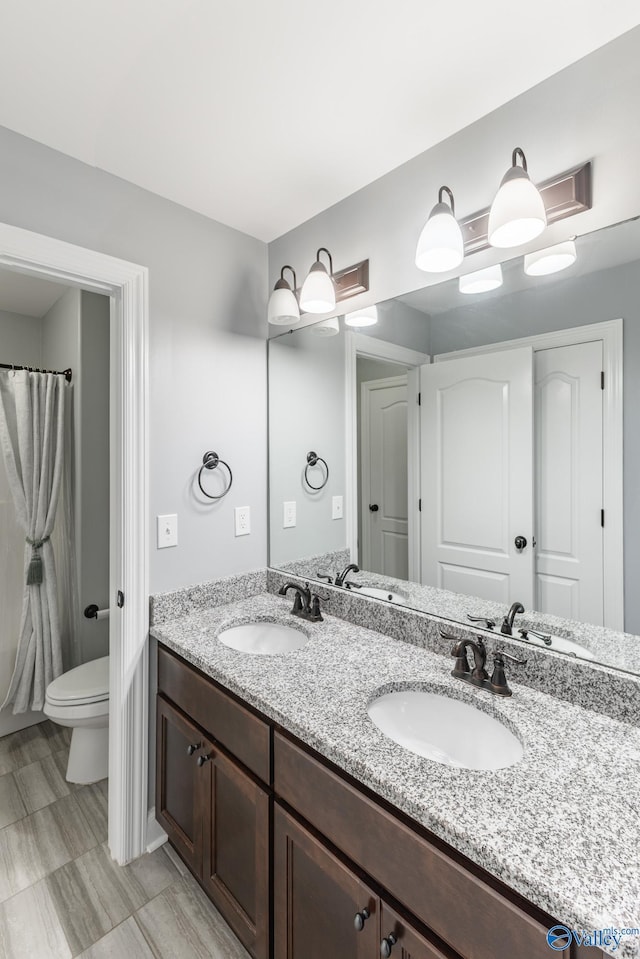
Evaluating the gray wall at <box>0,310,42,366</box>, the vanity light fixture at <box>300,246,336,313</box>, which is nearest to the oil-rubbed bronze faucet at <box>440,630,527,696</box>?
the vanity light fixture at <box>300,246,336,313</box>

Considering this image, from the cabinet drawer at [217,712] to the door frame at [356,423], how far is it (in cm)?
69

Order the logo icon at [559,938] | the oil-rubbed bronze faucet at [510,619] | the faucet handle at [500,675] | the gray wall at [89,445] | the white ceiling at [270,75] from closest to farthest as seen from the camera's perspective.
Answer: the logo icon at [559,938]
the white ceiling at [270,75]
the faucet handle at [500,675]
the oil-rubbed bronze faucet at [510,619]
the gray wall at [89,445]

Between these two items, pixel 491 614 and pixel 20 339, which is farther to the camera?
pixel 20 339

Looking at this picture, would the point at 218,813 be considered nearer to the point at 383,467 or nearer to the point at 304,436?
the point at 383,467

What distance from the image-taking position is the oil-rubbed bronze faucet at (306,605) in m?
1.71

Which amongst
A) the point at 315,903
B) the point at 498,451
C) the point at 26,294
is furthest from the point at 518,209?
the point at 26,294

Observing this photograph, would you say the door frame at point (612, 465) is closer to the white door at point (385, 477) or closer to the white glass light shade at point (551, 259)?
the white glass light shade at point (551, 259)

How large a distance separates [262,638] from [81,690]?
99cm

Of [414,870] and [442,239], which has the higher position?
[442,239]

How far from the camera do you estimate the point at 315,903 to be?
1.01 m

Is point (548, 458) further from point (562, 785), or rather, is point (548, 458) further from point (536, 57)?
point (536, 57)

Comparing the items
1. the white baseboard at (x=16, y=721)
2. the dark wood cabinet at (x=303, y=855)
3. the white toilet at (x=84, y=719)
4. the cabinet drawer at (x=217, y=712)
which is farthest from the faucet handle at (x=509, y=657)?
the white baseboard at (x=16, y=721)

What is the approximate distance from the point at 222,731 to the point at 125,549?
27.5 inches

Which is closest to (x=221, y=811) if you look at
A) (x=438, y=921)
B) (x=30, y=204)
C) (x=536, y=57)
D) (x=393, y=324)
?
(x=438, y=921)
